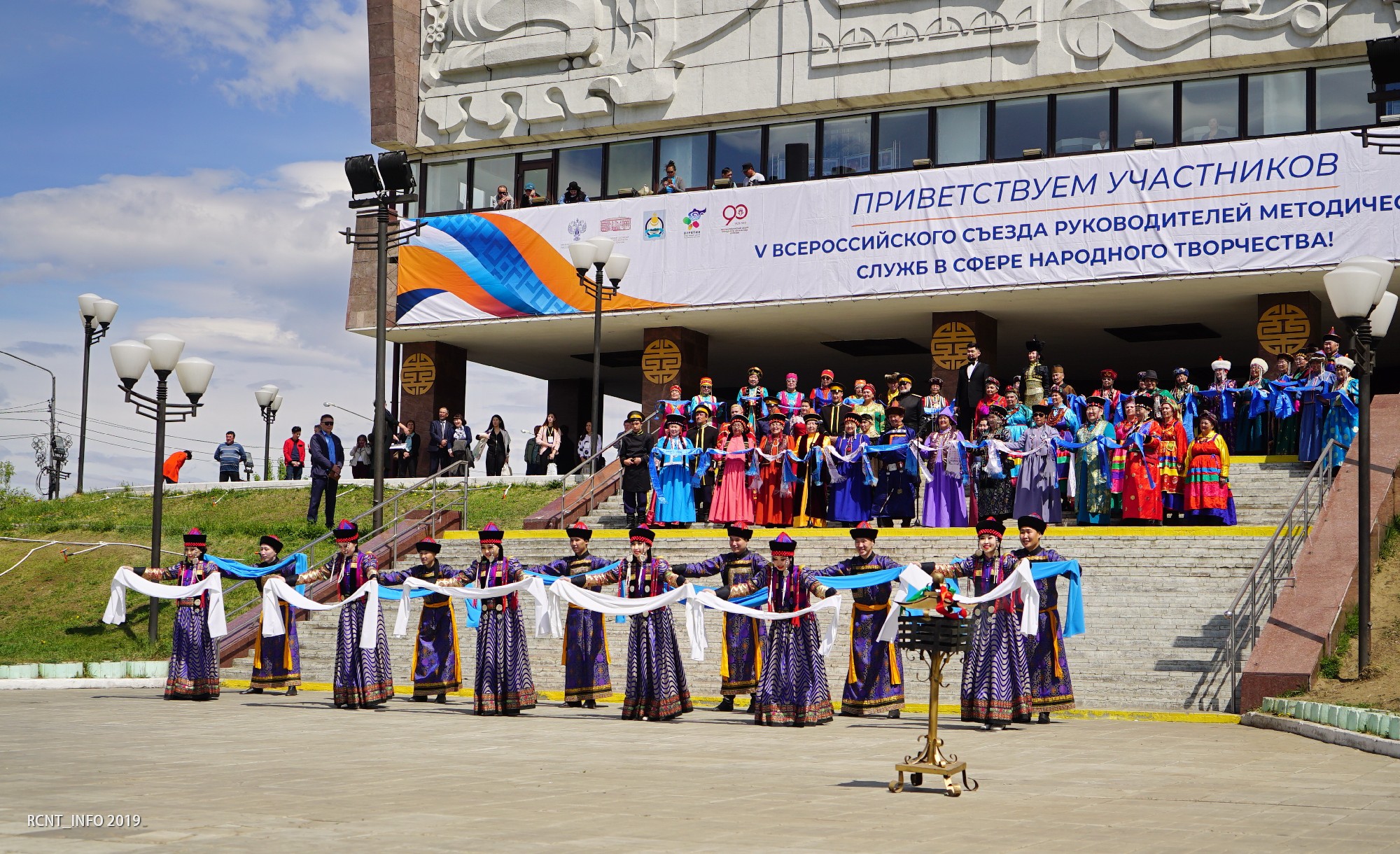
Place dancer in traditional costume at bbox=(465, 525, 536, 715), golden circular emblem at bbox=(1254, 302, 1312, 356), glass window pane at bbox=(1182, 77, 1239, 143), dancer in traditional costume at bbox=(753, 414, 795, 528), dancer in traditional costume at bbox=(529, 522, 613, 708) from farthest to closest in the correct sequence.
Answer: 1. glass window pane at bbox=(1182, 77, 1239, 143)
2. golden circular emblem at bbox=(1254, 302, 1312, 356)
3. dancer in traditional costume at bbox=(753, 414, 795, 528)
4. dancer in traditional costume at bbox=(529, 522, 613, 708)
5. dancer in traditional costume at bbox=(465, 525, 536, 715)

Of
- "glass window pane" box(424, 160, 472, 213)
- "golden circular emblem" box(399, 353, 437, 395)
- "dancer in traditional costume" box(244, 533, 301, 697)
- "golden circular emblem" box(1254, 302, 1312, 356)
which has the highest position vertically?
"glass window pane" box(424, 160, 472, 213)

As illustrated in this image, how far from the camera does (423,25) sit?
3073 cm

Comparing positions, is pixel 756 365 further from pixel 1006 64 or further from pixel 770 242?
Result: pixel 1006 64

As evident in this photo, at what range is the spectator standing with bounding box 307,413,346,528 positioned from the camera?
77.9 feet

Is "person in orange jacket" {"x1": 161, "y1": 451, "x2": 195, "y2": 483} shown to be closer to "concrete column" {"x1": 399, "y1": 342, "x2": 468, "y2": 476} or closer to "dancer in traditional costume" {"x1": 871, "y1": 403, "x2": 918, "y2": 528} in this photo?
"concrete column" {"x1": 399, "y1": 342, "x2": 468, "y2": 476}

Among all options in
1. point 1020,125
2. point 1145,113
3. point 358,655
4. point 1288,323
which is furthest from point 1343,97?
point 358,655

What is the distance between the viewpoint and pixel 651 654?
1350cm

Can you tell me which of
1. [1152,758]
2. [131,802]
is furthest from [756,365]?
[131,802]

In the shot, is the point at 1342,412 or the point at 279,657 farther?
the point at 1342,412

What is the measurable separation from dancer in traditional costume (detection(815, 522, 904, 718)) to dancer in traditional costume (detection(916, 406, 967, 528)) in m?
5.79

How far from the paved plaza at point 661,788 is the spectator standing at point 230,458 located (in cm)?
1650

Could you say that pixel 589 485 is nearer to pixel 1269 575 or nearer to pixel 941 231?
pixel 941 231

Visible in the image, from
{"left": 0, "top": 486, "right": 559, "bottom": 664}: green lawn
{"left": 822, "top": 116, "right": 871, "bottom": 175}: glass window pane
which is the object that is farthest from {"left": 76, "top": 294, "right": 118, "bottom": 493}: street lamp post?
{"left": 822, "top": 116, "right": 871, "bottom": 175}: glass window pane

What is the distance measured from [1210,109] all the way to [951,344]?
5792 mm
